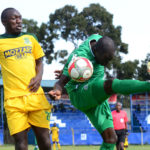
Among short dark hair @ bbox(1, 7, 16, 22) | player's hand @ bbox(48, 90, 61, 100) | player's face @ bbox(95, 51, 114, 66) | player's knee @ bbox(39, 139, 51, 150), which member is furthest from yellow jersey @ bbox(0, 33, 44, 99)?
player's face @ bbox(95, 51, 114, 66)

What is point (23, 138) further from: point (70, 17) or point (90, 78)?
point (70, 17)

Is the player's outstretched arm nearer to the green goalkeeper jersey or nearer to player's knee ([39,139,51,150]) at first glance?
the green goalkeeper jersey

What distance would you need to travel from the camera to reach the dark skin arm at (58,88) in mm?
5273

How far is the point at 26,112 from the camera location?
17.6 ft

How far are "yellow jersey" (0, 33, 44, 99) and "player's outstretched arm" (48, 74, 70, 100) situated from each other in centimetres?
30

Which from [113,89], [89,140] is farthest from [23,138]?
[89,140]

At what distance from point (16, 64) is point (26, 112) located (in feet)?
2.26

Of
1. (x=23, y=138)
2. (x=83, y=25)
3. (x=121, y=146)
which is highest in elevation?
(x=83, y=25)

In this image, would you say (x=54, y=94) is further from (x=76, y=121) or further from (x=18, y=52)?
(x=76, y=121)

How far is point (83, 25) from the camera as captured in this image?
44469mm

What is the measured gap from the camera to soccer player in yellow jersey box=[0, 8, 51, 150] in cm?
528

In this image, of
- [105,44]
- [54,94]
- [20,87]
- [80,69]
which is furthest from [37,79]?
[105,44]

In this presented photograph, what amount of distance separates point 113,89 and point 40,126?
4.27ft

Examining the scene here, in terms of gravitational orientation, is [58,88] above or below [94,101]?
above
